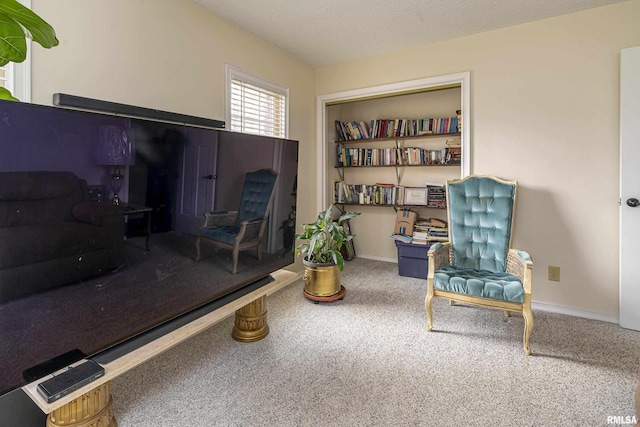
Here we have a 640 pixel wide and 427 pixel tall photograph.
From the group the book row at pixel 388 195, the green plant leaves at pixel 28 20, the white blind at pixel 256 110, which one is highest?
the white blind at pixel 256 110

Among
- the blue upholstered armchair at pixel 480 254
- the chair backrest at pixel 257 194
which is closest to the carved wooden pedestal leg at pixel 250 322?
the chair backrest at pixel 257 194

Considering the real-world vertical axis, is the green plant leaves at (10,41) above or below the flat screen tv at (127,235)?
above

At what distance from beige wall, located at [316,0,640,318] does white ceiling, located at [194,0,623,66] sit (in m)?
0.19

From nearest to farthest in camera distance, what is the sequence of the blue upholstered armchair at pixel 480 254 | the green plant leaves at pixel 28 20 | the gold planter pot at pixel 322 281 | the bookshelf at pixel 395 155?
the green plant leaves at pixel 28 20 < the blue upholstered armchair at pixel 480 254 < the gold planter pot at pixel 322 281 < the bookshelf at pixel 395 155

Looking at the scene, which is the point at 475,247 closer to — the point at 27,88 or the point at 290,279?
the point at 290,279

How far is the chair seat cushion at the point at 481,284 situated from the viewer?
2.06 m

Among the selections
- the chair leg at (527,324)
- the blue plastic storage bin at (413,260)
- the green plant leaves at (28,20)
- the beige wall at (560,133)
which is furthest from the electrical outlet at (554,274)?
the green plant leaves at (28,20)

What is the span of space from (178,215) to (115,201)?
294mm

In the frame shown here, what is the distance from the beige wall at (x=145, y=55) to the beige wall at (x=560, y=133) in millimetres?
2073

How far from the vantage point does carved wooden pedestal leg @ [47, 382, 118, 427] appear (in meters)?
1.22

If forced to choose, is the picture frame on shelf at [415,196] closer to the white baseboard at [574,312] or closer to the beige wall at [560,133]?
the beige wall at [560,133]

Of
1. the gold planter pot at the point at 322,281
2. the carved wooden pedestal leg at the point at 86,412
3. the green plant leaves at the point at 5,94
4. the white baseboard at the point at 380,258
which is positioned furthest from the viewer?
the white baseboard at the point at 380,258

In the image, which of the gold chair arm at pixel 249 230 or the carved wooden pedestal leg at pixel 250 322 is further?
the carved wooden pedestal leg at pixel 250 322

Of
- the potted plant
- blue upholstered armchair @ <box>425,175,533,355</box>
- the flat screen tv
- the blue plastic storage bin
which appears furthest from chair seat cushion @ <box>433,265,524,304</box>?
the flat screen tv
